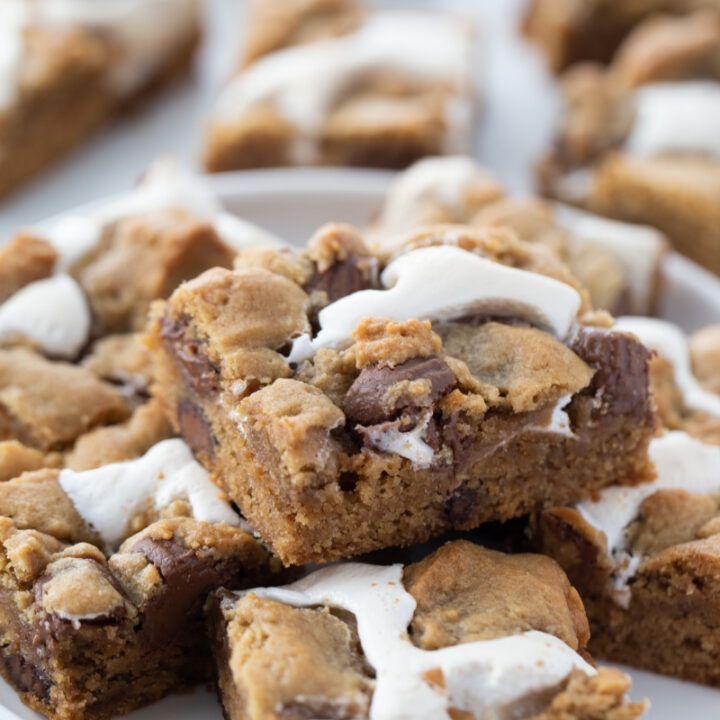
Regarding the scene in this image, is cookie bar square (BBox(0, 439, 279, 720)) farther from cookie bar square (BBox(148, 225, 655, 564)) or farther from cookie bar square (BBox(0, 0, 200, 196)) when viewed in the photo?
cookie bar square (BBox(0, 0, 200, 196))

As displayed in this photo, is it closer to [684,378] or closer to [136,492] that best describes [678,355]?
[684,378]

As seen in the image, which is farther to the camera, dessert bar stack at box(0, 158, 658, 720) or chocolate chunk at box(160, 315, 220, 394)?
chocolate chunk at box(160, 315, 220, 394)

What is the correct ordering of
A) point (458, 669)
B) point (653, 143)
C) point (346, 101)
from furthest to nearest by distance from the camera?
point (346, 101) → point (653, 143) → point (458, 669)

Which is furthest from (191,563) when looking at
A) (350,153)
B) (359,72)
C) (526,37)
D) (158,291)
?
(526,37)

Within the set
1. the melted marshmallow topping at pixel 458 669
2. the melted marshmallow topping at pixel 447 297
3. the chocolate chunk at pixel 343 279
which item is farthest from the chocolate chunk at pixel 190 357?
the melted marshmallow topping at pixel 458 669

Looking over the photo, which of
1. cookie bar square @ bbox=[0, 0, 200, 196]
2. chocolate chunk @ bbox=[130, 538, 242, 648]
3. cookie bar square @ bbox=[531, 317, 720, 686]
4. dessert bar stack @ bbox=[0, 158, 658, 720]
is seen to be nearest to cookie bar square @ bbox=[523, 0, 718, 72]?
cookie bar square @ bbox=[0, 0, 200, 196]

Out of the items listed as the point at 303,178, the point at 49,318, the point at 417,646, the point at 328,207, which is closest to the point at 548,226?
the point at 328,207
